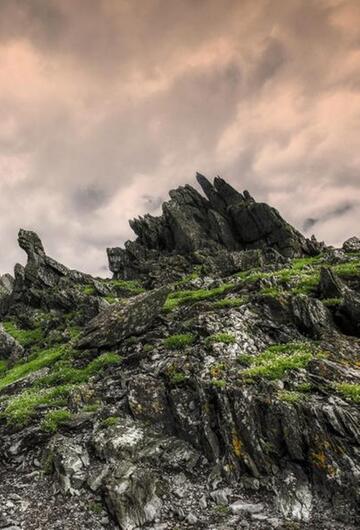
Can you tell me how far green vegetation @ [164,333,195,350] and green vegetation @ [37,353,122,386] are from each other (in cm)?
311

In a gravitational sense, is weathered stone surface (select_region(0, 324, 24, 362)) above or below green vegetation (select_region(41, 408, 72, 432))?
above

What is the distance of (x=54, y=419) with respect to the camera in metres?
16.4

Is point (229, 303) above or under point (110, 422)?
above

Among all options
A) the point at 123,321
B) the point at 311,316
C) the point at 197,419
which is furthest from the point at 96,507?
the point at 311,316

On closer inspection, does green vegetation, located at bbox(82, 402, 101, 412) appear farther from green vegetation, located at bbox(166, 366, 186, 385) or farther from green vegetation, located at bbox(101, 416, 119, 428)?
green vegetation, located at bbox(166, 366, 186, 385)

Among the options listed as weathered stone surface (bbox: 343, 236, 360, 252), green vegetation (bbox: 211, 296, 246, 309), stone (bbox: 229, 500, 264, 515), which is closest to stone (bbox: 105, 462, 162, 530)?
stone (bbox: 229, 500, 264, 515)

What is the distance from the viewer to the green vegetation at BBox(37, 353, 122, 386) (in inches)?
849

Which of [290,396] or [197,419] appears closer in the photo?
[290,396]

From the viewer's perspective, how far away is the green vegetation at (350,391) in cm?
1352

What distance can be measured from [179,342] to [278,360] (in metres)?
6.50

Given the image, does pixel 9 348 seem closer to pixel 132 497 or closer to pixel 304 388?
pixel 132 497

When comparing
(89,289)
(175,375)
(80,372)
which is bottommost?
(175,375)

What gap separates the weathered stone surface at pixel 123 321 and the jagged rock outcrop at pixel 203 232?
40723 millimetres

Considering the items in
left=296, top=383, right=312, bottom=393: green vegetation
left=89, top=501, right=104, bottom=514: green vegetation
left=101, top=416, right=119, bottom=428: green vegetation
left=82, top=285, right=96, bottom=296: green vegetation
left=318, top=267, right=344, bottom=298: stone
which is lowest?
left=89, top=501, right=104, bottom=514: green vegetation
